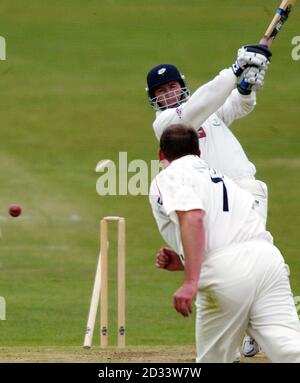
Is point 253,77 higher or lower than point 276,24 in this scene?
lower

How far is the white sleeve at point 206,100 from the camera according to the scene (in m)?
6.93

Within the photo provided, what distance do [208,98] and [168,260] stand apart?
4.18ft

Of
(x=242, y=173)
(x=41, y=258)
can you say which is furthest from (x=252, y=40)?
(x=242, y=173)

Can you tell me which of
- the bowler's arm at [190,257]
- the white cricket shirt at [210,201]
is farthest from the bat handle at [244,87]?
the bowler's arm at [190,257]

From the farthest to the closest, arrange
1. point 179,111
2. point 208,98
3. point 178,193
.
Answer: point 179,111 < point 208,98 < point 178,193

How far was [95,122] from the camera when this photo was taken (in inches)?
701

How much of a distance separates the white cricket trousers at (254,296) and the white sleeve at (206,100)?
136 cm

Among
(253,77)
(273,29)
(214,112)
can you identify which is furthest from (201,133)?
(253,77)

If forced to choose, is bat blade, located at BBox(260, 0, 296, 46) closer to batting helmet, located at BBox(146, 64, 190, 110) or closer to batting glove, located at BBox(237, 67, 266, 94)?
batting glove, located at BBox(237, 67, 266, 94)

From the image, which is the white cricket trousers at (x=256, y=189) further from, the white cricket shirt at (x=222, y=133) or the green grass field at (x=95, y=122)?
the green grass field at (x=95, y=122)

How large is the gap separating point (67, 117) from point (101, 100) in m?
0.56

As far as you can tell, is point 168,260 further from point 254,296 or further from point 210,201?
point 254,296

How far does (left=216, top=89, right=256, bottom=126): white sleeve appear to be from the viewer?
771 centimetres

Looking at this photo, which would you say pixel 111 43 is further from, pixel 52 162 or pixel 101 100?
pixel 52 162
